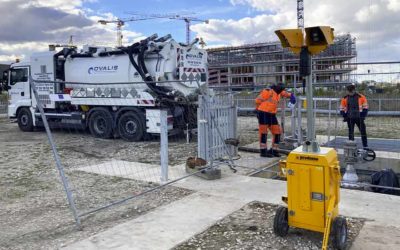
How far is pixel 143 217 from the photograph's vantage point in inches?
220

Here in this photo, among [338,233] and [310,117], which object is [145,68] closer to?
[310,117]

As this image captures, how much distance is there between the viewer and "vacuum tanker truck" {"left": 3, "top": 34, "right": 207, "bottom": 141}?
42.9 ft

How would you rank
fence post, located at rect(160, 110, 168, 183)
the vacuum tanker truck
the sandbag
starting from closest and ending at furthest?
fence post, located at rect(160, 110, 168, 183)
the sandbag
the vacuum tanker truck

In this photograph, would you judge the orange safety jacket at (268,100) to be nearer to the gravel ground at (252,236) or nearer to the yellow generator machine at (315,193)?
the gravel ground at (252,236)

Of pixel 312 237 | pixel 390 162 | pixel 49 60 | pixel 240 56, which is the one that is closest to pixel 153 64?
pixel 240 56

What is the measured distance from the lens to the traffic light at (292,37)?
418 cm

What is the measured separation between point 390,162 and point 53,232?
7.40 meters

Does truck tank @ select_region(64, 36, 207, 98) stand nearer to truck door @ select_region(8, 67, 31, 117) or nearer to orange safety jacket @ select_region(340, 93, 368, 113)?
truck door @ select_region(8, 67, 31, 117)

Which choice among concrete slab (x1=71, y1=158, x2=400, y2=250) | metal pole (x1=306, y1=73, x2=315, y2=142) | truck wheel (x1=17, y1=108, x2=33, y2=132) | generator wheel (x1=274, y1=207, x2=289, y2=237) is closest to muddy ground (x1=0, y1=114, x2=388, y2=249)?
generator wheel (x1=274, y1=207, x2=289, y2=237)

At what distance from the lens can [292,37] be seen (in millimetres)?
4199

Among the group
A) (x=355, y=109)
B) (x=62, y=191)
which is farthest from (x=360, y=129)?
(x=62, y=191)

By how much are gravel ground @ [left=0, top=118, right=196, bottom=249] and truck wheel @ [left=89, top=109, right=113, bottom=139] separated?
1182 millimetres

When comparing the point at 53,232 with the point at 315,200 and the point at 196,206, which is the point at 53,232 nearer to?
the point at 196,206

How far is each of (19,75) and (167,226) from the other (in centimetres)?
1387
